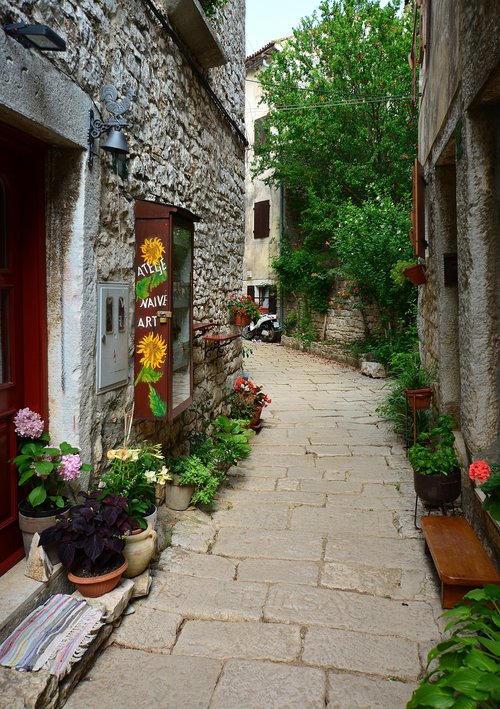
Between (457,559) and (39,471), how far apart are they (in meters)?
2.15

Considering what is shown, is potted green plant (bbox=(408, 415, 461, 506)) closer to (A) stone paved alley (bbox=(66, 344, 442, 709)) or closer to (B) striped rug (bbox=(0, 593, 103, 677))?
(A) stone paved alley (bbox=(66, 344, 442, 709))

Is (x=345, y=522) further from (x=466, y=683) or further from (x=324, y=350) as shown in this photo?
(x=324, y=350)

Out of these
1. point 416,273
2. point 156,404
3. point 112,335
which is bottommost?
point 156,404

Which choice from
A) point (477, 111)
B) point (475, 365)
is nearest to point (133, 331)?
point (475, 365)

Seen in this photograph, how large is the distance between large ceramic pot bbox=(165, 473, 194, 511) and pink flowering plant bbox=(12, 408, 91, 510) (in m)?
1.38

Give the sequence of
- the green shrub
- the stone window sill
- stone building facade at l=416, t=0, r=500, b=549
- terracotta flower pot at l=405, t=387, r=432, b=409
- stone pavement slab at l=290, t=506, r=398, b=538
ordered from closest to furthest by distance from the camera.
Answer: the green shrub, stone building facade at l=416, t=0, r=500, b=549, stone pavement slab at l=290, t=506, r=398, b=538, the stone window sill, terracotta flower pot at l=405, t=387, r=432, b=409

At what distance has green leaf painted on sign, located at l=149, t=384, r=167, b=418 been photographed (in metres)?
3.72

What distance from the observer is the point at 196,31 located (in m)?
4.49

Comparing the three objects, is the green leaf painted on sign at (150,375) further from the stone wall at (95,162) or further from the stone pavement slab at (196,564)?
the stone pavement slab at (196,564)

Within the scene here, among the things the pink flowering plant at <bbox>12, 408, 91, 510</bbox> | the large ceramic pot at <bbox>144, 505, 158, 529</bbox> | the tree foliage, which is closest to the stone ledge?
the tree foliage

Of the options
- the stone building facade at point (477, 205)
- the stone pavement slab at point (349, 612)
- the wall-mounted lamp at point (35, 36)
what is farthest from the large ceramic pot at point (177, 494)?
the wall-mounted lamp at point (35, 36)

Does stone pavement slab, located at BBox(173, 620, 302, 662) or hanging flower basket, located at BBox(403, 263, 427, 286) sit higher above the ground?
hanging flower basket, located at BBox(403, 263, 427, 286)

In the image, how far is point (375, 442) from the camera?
627 centimetres

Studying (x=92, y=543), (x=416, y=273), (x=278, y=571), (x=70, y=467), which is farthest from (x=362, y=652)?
(x=416, y=273)
